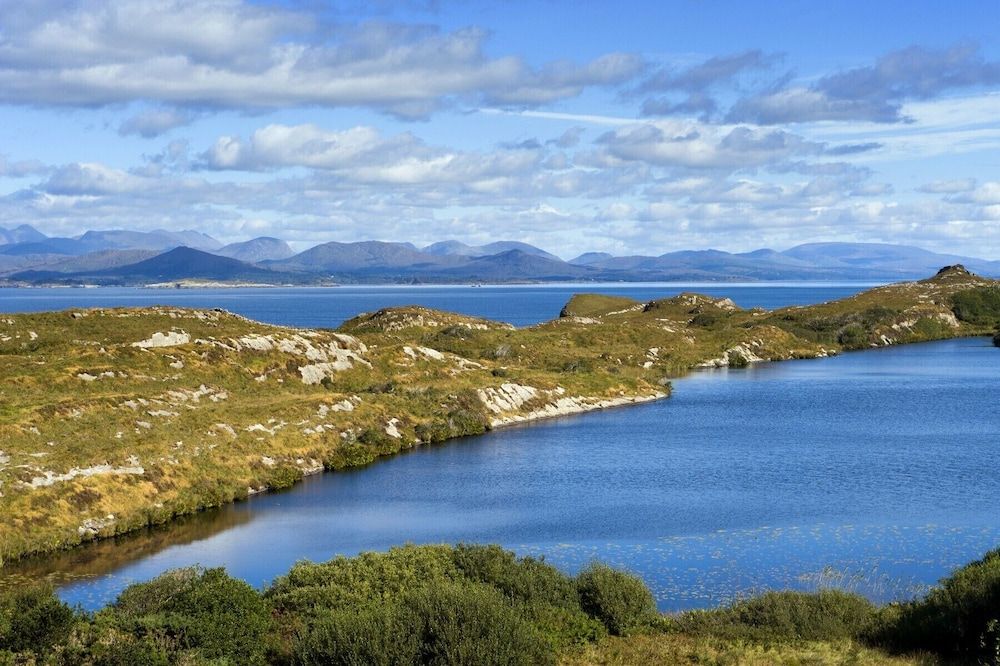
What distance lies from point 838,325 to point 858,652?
169 meters

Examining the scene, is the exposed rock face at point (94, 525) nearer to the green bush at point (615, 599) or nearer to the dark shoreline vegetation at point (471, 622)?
the dark shoreline vegetation at point (471, 622)

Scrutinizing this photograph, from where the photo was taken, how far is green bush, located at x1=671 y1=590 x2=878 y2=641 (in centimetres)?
3262

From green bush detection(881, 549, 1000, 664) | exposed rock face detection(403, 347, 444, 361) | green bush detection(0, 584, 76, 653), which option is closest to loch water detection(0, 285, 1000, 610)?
green bush detection(881, 549, 1000, 664)

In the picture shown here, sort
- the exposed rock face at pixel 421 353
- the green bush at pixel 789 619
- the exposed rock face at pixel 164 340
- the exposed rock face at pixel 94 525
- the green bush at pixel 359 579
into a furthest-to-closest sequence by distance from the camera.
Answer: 1. the exposed rock face at pixel 421 353
2. the exposed rock face at pixel 164 340
3. the exposed rock face at pixel 94 525
4. the green bush at pixel 359 579
5. the green bush at pixel 789 619

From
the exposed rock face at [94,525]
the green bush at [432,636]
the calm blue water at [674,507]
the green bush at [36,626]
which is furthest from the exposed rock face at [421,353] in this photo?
the green bush at [432,636]

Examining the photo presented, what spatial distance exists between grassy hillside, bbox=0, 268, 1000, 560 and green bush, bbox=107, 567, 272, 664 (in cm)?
2008

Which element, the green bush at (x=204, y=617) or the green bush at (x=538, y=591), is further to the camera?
the green bush at (x=538, y=591)

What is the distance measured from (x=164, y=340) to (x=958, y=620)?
272 feet

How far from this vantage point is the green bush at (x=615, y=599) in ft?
111

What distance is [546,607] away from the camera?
1283 inches

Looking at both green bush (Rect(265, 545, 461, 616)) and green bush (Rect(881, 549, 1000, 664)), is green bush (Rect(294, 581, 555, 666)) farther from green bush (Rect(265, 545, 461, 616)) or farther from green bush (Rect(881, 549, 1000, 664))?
green bush (Rect(881, 549, 1000, 664))

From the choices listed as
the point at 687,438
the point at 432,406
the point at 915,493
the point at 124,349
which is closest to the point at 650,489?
the point at 915,493

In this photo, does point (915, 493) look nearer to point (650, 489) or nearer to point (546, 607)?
point (650, 489)

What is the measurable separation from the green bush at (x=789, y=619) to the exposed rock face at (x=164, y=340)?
2905 inches
